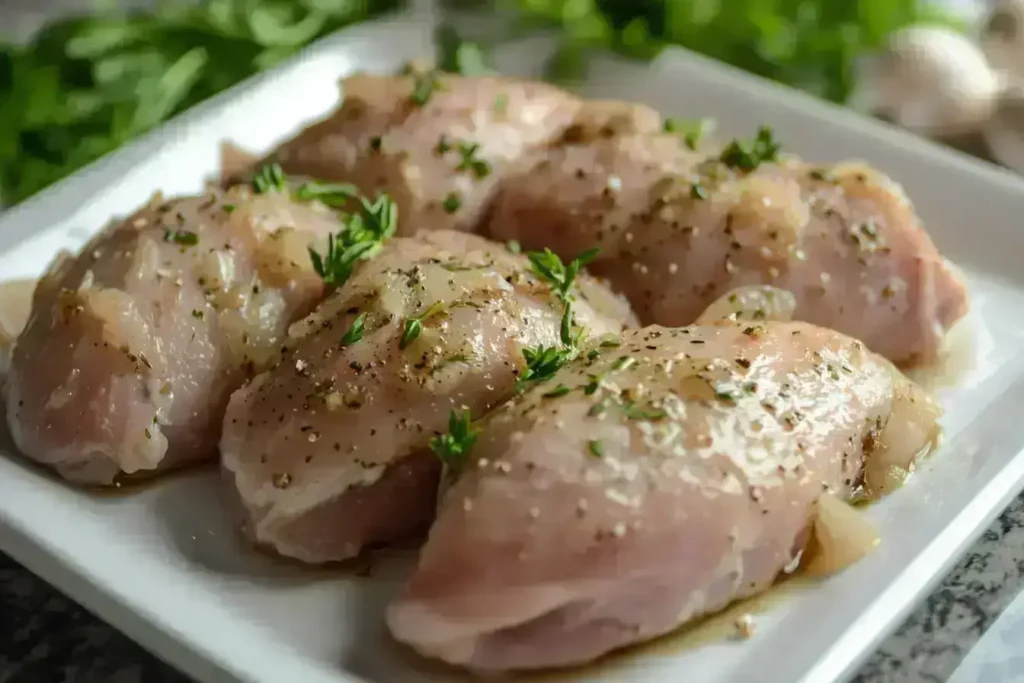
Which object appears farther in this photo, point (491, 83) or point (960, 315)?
point (491, 83)

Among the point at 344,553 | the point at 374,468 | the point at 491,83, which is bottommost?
the point at 344,553

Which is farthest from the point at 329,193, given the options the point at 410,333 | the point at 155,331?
the point at 410,333

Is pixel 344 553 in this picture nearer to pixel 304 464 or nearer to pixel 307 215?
pixel 304 464

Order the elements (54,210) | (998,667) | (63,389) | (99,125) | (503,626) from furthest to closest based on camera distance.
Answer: (99,125) < (54,210) < (63,389) < (998,667) < (503,626)

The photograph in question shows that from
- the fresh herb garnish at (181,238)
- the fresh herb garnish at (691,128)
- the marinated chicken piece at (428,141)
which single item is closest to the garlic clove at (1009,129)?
the fresh herb garnish at (691,128)

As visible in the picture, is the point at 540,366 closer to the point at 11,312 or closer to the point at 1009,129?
the point at 11,312

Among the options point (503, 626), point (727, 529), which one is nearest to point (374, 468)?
point (503, 626)
